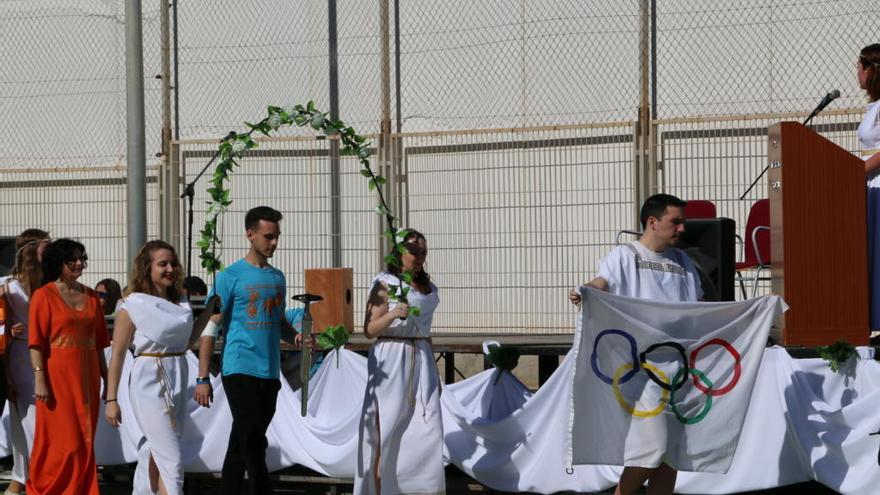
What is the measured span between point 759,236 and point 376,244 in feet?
14.0

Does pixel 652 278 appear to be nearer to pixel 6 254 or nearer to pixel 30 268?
pixel 30 268

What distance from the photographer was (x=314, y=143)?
1380cm

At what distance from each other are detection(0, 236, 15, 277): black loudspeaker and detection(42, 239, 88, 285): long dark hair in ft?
9.33

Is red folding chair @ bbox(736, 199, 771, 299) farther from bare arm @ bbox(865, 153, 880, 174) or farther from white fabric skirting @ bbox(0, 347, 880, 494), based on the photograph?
bare arm @ bbox(865, 153, 880, 174)

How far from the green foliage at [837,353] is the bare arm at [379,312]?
7.82 feet

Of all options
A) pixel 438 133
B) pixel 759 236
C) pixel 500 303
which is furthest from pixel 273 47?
pixel 759 236

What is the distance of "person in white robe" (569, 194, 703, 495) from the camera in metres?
6.90

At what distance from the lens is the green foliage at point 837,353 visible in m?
7.80

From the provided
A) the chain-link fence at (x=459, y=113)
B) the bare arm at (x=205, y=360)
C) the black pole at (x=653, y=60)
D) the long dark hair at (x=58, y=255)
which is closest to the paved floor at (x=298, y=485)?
the bare arm at (x=205, y=360)

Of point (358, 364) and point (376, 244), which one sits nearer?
point (358, 364)

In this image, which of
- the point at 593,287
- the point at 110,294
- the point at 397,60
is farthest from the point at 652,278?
the point at 397,60

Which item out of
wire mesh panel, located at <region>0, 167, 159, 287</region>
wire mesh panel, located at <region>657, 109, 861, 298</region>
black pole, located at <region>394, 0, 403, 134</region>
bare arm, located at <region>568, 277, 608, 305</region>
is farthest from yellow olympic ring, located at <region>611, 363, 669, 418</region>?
wire mesh panel, located at <region>0, 167, 159, 287</region>

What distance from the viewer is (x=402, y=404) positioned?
798 centimetres

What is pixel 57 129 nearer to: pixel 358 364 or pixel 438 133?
pixel 438 133
